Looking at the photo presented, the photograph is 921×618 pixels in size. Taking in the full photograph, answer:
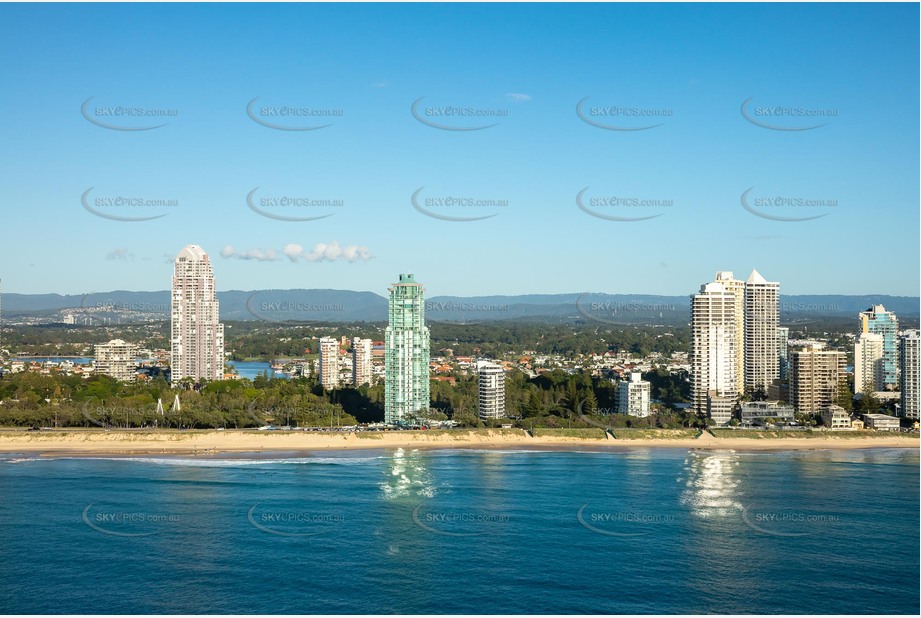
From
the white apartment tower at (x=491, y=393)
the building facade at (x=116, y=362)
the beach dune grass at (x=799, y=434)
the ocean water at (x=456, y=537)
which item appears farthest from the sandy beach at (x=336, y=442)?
the building facade at (x=116, y=362)

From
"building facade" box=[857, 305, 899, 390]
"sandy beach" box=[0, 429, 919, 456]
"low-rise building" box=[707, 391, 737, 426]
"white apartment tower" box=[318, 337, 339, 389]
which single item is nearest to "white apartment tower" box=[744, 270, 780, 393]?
"building facade" box=[857, 305, 899, 390]

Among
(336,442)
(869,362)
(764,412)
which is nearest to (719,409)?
(764,412)

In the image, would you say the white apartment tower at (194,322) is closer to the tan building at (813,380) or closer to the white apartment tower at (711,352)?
the white apartment tower at (711,352)

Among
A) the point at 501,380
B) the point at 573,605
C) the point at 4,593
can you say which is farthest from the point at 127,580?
the point at 501,380

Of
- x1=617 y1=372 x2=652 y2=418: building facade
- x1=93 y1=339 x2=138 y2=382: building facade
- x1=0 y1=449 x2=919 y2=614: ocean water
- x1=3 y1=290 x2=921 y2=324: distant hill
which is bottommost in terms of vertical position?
x1=0 y1=449 x2=919 y2=614: ocean water

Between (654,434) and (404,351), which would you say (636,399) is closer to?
(654,434)

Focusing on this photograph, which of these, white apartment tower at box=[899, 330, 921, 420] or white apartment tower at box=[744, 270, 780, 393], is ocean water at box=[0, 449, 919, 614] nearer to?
white apartment tower at box=[899, 330, 921, 420]
